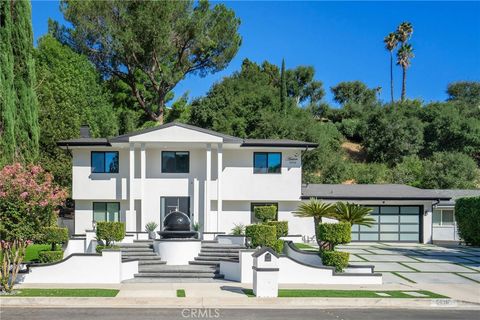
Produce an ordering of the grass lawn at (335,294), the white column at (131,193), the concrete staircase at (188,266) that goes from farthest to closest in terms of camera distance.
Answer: the white column at (131,193), the concrete staircase at (188,266), the grass lawn at (335,294)

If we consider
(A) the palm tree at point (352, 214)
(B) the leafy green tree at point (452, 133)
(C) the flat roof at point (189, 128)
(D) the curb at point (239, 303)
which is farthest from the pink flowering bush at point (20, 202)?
(B) the leafy green tree at point (452, 133)

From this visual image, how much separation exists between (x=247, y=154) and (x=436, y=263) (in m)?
11.1

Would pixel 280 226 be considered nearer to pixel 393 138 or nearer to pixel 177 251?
pixel 177 251

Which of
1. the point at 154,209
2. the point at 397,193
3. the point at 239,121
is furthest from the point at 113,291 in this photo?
the point at 239,121

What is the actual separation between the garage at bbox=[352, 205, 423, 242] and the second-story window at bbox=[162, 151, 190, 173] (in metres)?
11.5

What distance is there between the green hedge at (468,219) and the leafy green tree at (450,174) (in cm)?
1333

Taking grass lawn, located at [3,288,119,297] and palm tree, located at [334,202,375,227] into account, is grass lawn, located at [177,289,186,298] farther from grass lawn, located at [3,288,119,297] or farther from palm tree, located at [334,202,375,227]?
palm tree, located at [334,202,375,227]

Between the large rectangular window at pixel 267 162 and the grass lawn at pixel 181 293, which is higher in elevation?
the large rectangular window at pixel 267 162

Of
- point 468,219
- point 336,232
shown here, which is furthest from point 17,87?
point 468,219

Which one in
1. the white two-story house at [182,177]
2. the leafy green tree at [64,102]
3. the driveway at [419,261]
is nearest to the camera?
the driveway at [419,261]

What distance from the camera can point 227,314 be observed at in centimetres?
1437

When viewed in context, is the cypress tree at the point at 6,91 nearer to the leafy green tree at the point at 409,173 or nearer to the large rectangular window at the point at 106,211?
the large rectangular window at the point at 106,211

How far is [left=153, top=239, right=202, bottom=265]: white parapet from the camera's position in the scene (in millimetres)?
22609

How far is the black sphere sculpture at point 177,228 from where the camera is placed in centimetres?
2366
